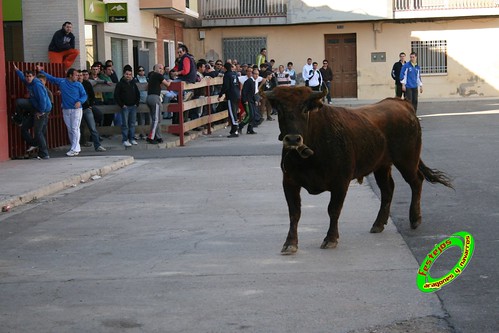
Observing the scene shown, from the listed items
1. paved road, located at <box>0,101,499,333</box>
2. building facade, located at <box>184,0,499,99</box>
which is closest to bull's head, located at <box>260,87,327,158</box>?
paved road, located at <box>0,101,499,333</box>

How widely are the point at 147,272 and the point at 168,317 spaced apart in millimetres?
1626

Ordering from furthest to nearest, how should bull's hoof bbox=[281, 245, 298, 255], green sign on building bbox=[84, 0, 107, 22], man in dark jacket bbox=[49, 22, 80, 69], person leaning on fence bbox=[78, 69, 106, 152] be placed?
1. green sign on building bbox=[84, 0, 107, 22]
2. man in dark jacket bbox=[49, 22, 80, 69]
3. person leaning on fence bbox=[78, 69, 106, 152]
4. bull's hoof bbox=[281, 245, 298, 255]

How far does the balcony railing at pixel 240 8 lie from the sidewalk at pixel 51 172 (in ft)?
87.0

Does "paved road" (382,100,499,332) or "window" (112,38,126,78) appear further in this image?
"window" (112,38,126,78)

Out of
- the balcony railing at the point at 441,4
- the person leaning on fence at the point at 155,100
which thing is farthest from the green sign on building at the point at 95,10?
the balcony railing at the point at 441,4

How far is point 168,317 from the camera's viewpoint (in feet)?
22.0

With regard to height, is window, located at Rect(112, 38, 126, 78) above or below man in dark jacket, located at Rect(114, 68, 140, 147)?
above

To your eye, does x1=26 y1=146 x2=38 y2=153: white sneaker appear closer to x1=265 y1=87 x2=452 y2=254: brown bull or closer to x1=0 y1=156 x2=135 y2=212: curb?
x1=0 y1=156 x2=135 y2=212: curb

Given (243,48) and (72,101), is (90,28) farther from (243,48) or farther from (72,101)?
(243,48)

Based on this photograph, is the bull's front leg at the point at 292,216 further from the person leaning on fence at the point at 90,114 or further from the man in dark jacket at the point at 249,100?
the man in dark jacket at the point at 249,100

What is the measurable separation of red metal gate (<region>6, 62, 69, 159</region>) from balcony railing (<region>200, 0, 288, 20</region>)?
25800 mm

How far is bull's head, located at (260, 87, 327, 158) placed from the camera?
8438mm

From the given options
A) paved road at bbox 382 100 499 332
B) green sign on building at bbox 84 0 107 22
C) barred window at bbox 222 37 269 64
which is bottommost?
paved road at bbox 382 100 499 332

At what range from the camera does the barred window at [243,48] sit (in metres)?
48.4
